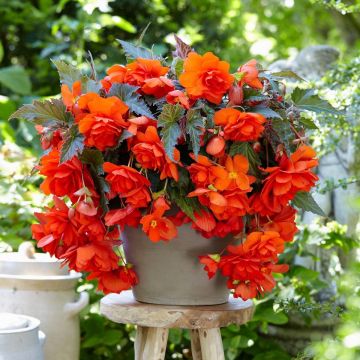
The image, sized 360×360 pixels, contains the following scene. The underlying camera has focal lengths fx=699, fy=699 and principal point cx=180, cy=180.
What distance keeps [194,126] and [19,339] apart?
639 millimetres

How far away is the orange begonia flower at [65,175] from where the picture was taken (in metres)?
1.30

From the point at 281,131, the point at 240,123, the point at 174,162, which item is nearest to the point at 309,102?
the point at 281,131

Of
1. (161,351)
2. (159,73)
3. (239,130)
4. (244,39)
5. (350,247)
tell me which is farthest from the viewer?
(244,39)

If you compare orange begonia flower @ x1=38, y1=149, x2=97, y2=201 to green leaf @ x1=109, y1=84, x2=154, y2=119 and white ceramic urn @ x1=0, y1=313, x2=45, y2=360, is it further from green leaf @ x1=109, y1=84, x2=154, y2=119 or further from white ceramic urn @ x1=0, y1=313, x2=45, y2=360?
white ceramic urn @ x1=0, y1=313, x2=45, y2=360

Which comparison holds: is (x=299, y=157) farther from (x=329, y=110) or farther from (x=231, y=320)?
(x=231, y=320)

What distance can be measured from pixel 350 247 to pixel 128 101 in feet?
3.60

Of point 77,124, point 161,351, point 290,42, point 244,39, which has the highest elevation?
point 77,124

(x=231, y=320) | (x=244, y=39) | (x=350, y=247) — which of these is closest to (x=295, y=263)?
(x=350, y=247)

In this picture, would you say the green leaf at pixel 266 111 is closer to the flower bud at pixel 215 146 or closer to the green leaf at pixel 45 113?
the flower bud at pixel 215 146

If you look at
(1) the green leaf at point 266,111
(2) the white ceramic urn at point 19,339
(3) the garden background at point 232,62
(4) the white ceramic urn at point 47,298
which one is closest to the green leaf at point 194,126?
(1) the green leaf at point 266,111

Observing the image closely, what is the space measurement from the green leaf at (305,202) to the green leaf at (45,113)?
468mm

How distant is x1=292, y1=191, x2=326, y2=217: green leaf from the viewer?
4.50 ft

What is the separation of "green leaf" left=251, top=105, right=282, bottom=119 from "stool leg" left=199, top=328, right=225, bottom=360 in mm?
479

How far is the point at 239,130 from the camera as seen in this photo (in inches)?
48.9
